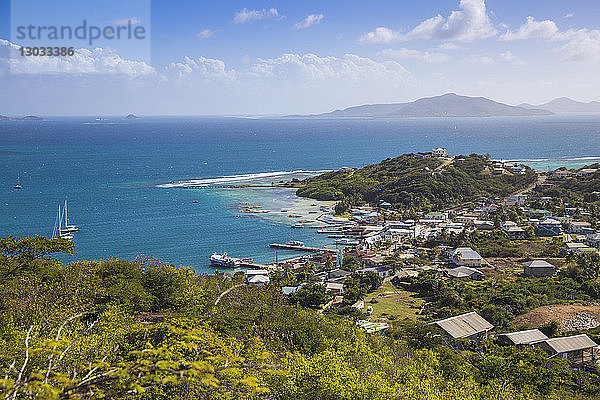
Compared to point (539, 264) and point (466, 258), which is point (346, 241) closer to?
point (466, 258)

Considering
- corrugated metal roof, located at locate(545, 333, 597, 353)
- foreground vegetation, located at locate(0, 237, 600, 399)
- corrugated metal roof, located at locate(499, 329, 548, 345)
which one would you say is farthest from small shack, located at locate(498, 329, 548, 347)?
foreground vegetation, located at locate(0, 237, 600, 399)

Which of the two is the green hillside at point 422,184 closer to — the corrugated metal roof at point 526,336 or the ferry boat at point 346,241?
the ferry boat at point 346,241

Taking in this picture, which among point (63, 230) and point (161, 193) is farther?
point (161, 193)

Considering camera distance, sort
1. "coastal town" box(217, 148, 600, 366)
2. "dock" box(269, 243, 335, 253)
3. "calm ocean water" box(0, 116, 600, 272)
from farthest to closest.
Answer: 1. "calm ocean water" box(0, 116, 600, 272)
2. "dock" box(269, 243, 335, 253)
3. "coastal town" box(217, 148, 600, 366)

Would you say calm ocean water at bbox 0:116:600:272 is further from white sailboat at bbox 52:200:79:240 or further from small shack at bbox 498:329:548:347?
small shack at bbox 498:329:548:347

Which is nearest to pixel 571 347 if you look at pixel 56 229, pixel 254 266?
pixel 254 266

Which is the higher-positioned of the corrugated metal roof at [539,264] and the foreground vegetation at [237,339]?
the foreground vegetation at [237,339]

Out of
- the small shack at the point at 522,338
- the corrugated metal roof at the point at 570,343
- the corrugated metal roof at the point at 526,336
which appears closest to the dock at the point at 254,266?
the small shack at the point at 522,338
